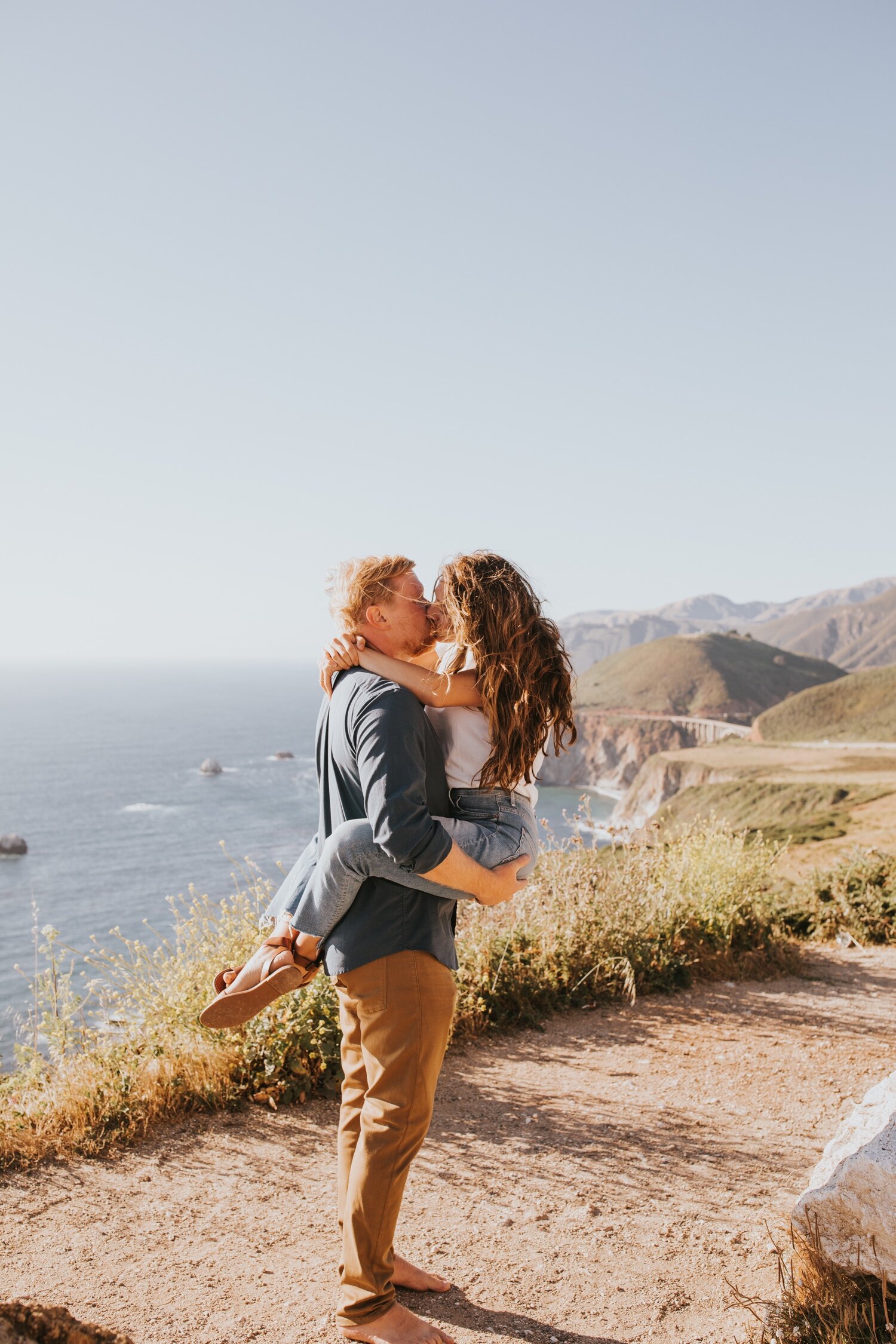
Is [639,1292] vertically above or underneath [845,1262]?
underneath

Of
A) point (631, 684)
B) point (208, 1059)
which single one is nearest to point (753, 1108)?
point (208, 1059)

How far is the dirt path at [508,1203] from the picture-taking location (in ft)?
9.30

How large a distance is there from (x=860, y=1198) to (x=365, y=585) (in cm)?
227

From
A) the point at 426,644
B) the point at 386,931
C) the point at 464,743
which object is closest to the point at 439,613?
the point at 426,644

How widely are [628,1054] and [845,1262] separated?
2.56 m

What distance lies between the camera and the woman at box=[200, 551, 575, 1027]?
235 cm

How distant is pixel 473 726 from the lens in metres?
2.44

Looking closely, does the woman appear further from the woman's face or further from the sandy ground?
the sandy ground

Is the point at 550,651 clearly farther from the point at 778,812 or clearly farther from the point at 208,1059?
the point at 778,812

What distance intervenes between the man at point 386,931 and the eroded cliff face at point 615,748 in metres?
87.1

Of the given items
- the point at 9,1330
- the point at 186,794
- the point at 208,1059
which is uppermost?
the point at 9,1330

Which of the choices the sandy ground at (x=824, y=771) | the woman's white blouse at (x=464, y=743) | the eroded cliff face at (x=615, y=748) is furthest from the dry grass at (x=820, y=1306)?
the eroded cliff face at (x=615, y=748)

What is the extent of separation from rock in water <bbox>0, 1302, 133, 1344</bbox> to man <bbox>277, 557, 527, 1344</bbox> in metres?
0.81

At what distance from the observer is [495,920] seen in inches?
241
